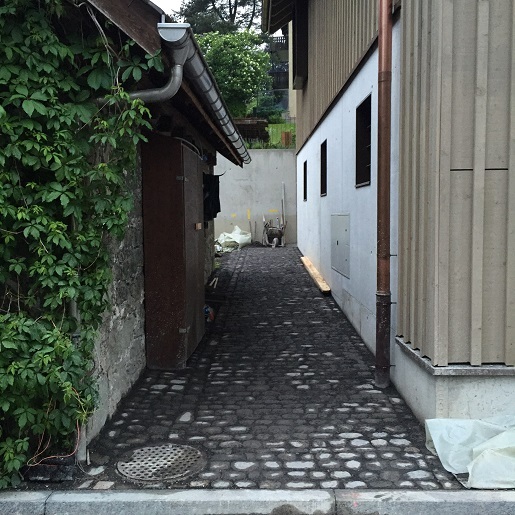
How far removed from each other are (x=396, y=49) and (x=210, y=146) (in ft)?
18.7

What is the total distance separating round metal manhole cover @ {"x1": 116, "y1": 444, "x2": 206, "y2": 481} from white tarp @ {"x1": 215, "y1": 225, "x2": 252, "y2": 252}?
1506cm

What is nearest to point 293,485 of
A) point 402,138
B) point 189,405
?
point 189,405

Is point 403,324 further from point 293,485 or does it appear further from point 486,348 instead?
point 293,485

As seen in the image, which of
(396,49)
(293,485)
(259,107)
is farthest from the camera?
(259,107)

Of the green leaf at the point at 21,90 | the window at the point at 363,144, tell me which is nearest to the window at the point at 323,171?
the window at the point at 363,144

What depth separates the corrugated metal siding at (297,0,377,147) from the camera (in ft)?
21.4

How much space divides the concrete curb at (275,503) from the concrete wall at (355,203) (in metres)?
2.10

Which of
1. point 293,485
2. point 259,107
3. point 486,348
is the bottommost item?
point 293,485

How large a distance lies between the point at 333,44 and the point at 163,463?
7316mm

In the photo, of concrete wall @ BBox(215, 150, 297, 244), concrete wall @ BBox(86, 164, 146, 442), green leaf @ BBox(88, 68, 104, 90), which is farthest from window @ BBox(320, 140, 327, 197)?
concrete wall @ BBox(215, 150, 297, 244)

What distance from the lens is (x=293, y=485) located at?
11.6 feet

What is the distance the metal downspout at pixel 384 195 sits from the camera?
17.1 feet

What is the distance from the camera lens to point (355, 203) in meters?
7.26

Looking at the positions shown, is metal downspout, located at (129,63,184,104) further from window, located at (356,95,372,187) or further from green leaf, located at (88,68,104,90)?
window, located at (356,95,372,187)
